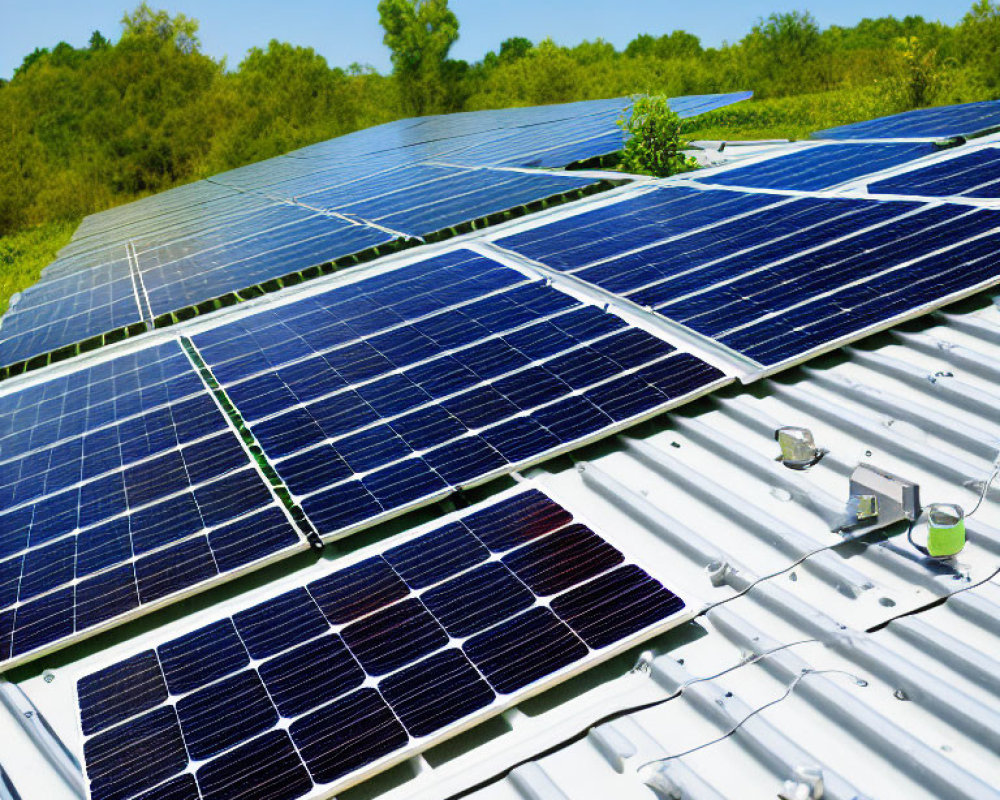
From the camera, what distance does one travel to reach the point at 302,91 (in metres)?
82.2

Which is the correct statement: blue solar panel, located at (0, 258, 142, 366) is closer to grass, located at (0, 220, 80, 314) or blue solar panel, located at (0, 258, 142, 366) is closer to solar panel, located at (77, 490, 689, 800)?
solar panel, located at (77, 490, 689, 800)

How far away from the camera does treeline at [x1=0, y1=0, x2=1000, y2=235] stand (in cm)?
6341

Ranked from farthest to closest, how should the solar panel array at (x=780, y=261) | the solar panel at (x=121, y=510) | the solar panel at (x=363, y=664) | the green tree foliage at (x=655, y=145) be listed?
the green tree foliage at (x=655, y=145)
the solar panel array at (x=780, y=261)
the solar panel at (x=121, y=510)
the solar panel at (x=363, y=664)

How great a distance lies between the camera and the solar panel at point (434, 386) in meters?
8.81

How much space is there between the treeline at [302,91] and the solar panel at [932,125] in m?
33.3

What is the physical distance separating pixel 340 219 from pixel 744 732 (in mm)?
17790

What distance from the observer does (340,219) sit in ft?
70.3

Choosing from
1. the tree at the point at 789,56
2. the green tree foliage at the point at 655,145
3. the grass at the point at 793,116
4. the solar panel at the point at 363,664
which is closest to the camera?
the solar panel at the point at 363,664

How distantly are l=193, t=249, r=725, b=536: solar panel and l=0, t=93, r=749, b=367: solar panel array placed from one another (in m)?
5.15

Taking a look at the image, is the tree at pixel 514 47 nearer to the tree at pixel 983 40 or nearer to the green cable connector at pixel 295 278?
the tree at pixel 983 40

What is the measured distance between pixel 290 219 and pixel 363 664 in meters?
18.9

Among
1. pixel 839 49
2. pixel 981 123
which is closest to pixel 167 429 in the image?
pixel 981 123

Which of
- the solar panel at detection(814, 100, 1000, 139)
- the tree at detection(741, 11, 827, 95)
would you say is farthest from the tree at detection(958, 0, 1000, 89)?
the solar panel at detection(814, 100, 1000, 139)

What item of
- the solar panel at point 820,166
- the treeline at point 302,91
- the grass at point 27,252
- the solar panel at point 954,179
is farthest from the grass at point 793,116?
the solar panel at point 954,179
